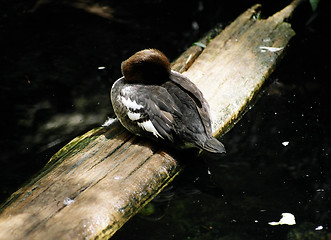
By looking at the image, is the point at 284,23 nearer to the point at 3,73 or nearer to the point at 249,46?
the point at 249,46

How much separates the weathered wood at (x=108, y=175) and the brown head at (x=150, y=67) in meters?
0.47

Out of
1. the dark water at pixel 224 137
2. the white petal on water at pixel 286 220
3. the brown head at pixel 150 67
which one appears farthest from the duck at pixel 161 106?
the white petal on water at pixel 286 220

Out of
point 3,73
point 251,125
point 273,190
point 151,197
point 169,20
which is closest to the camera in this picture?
point 151,197

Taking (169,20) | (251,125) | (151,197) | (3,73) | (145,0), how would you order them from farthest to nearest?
(145,0), (169,20), (3,73), (251,125), (151,197)

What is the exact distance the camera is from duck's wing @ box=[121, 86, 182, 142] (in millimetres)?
3041

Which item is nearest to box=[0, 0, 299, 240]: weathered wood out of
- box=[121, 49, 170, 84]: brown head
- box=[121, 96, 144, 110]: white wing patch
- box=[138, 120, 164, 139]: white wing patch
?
box=[138, 120, 164, 139]: white wing patch

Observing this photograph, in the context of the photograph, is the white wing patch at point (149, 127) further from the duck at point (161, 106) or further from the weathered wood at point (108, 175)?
the weathered wood at point (108, 175)

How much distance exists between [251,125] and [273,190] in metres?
0.90

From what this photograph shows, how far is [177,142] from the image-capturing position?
3082mm

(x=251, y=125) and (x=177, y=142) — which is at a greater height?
(x=177, y=142)

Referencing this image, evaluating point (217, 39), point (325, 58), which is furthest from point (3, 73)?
point (325, 58)

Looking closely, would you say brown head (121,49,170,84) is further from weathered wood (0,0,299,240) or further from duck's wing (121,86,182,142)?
weathered wood (0,0,299,240)

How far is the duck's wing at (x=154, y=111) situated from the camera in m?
3.04

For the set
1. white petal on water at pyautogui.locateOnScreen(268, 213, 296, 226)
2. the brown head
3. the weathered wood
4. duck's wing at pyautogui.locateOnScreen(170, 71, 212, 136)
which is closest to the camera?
the weathered wood
